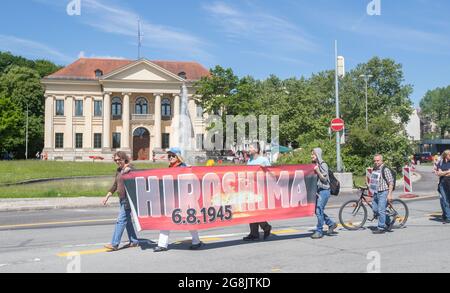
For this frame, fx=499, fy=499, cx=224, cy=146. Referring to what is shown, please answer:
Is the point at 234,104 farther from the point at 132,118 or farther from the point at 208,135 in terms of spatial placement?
the point at 132,118

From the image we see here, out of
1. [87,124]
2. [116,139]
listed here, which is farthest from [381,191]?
[87,124]

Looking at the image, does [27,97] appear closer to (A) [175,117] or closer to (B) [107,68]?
(B) [107,68]

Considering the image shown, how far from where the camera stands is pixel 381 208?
10547 mm

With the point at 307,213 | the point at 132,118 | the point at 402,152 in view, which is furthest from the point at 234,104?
the point at 307,213

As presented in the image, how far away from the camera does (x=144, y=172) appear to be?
8.85 metres

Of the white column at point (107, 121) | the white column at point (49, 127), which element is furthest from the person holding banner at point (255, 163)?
the white column at point (49, 127)

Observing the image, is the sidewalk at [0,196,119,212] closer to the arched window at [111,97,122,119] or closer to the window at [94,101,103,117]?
the arched window at [111,97,122,119]

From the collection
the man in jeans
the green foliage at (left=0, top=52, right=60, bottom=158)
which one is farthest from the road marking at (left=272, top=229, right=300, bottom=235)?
the green foliage at (left=0, top=52, right=60, bottom=158)

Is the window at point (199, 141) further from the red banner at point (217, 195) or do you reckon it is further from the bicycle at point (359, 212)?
the red banner at point (217, 195)

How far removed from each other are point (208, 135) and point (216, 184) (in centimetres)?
6248

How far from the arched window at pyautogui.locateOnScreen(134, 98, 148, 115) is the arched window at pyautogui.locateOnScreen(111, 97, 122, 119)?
8.17 feet

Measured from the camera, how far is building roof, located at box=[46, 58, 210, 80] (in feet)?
258

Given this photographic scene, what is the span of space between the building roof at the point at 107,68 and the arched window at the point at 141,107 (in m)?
6.25
